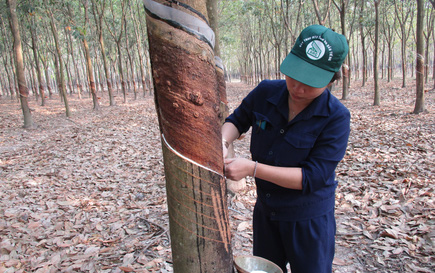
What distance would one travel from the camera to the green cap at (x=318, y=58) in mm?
1232

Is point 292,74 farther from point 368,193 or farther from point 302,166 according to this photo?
point 368,193

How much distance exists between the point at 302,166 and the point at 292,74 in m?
0.44

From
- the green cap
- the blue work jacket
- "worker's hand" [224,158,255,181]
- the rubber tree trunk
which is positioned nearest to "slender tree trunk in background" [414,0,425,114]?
the blue work jacket

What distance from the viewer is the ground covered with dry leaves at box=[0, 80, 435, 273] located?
112 inches

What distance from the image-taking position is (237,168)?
1250mm

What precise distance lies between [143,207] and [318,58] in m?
3.41

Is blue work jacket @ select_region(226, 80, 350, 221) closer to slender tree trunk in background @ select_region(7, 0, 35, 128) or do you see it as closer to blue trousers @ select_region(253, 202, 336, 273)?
blue trousers @ select_region(253, 202, 336, 273)

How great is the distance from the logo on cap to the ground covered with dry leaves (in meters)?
2.28

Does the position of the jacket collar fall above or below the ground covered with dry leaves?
above

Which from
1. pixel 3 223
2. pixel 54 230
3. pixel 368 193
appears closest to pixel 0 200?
pixel 3 223

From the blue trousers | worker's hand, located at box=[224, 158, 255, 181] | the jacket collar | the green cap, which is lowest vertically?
the blue trousers

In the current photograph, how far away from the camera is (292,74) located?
49.0 inches

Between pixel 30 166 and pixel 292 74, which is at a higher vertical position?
pixel 292 74

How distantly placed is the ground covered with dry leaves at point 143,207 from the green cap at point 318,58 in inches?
87.5
